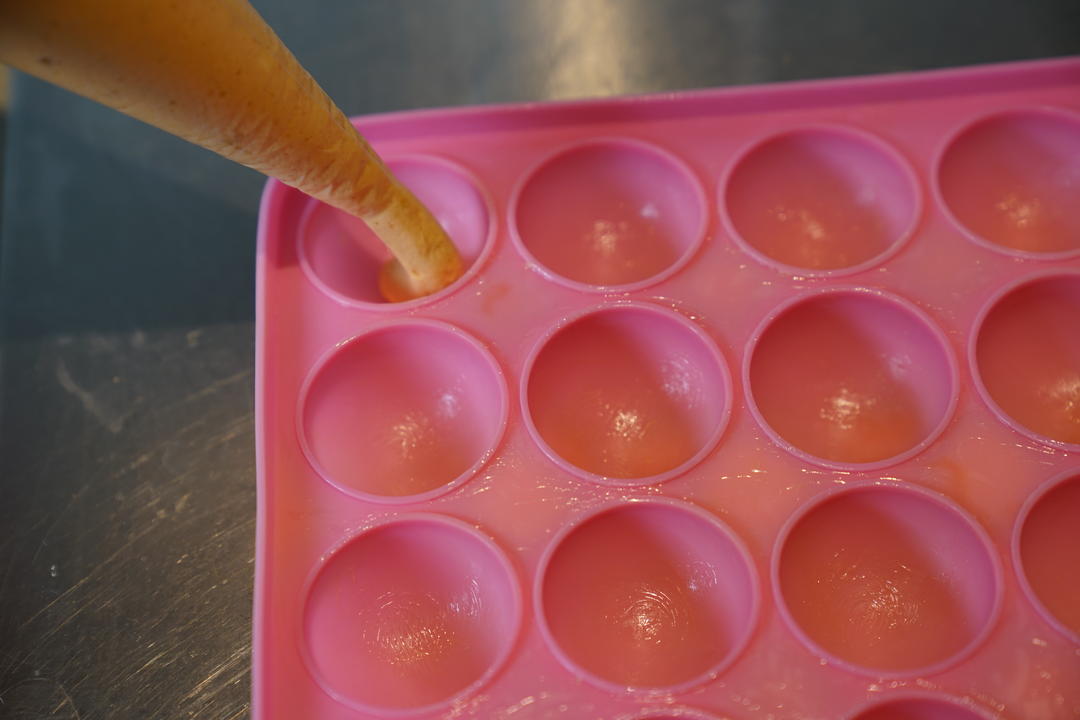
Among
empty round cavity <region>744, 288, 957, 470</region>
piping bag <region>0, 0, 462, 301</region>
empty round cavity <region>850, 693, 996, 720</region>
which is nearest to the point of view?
piping bag <region>0, 0, 462, 301</region>

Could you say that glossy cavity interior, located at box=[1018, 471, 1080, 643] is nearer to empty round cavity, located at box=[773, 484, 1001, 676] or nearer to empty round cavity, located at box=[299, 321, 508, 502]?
empty round cavity, located at box=[773, 484, 1001, 676]

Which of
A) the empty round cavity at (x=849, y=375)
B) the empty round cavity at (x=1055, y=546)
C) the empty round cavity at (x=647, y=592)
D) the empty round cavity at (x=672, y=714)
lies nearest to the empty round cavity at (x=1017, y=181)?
the empty round cavity at (x=849, y=375)

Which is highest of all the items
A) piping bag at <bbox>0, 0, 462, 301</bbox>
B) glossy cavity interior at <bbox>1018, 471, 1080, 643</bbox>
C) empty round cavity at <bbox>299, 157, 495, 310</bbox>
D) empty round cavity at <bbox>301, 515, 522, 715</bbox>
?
piping bag at <bbox>0, 0, 462, 301</bbox>

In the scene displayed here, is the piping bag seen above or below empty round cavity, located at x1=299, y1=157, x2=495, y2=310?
above

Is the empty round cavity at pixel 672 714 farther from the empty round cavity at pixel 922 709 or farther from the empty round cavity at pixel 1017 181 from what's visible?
the empty round cavity at pixel 1017 181

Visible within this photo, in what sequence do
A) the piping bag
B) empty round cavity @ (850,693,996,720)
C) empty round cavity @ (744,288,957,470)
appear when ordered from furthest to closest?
empty round cavity @ (744,288,957,470) < empty round cavity @ (850,693,996,720) < the piping bag

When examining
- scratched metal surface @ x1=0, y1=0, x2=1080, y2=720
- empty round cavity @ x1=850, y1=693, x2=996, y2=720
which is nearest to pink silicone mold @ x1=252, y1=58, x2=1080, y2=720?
empty round cavity @ x1=850, y1=693, x2=996, y2=720

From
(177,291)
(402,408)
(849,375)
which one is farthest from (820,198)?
(177,291)
